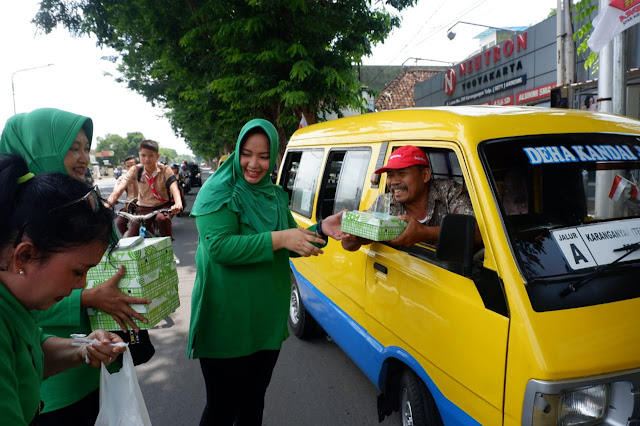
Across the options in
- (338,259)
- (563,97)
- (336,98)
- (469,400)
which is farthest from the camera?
(336,98)

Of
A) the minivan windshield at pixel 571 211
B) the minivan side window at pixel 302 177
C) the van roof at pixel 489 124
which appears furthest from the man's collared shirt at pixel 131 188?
the minivan windshield at pixel 571 211

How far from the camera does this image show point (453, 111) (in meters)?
2.41

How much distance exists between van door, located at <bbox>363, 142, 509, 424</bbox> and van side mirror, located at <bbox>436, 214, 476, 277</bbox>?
10 cm

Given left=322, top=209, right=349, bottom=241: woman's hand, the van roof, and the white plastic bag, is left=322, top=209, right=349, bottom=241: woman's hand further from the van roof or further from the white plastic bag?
the white plastic bag

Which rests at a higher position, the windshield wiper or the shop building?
the shop building

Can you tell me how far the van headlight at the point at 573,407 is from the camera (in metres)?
1.55

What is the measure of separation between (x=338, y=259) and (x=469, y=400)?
5.26 feet

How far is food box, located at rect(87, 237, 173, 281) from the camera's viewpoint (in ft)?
4.97

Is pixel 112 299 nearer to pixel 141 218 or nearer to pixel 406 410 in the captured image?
pixel 406 410

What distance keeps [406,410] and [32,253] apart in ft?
7.07

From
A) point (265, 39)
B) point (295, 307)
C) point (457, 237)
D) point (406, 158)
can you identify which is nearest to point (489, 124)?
point (406, 158)

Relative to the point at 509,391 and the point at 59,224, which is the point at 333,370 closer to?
the point at 509,391

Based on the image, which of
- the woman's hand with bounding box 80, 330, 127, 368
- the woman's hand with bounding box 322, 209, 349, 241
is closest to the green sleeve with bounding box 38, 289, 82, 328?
the woman's hand with bounding box 80, 330, 127, 368

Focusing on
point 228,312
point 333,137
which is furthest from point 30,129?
point 333,137
